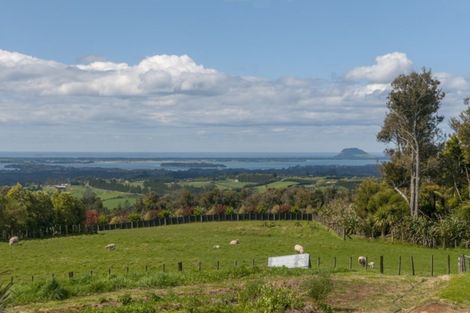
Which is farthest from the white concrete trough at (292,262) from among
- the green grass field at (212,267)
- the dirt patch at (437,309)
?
the dirt patch at (437,309)

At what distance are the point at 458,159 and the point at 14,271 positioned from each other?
4506 cm

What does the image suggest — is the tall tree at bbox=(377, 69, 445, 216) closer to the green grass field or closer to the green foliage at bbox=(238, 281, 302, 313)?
the green grass field

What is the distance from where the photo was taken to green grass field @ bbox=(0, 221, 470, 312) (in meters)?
22.7

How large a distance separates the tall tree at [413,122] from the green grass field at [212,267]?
29.6 ft

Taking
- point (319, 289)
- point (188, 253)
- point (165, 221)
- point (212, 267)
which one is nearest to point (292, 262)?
point (212, 267)

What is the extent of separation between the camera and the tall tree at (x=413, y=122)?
5775 cm

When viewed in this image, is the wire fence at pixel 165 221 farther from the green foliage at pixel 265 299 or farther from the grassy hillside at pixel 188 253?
the green foliage at pixel 265 299

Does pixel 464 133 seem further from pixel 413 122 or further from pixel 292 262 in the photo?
pixel 292 262

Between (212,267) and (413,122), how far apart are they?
3240 centimetres

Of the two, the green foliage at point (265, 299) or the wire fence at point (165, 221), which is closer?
the green foliage at point (265, 299)

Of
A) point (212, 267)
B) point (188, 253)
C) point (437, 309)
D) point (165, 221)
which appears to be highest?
point (437, 309)

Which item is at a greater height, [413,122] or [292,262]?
[413,122]

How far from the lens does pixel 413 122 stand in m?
58.5

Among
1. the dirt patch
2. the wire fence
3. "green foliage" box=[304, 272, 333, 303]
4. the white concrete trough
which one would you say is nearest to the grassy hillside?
the white concrete trough
